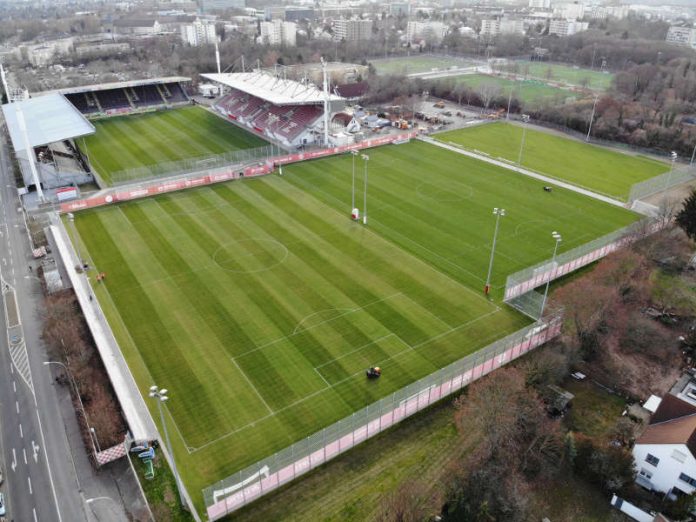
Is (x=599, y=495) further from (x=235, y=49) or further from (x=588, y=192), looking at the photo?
(x=235, y=49)

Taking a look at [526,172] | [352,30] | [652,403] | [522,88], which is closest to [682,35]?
[522,88]

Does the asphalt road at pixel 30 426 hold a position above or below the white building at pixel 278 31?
below

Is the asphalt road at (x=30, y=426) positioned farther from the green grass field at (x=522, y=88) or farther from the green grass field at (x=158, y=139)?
the green grass field at (x=522, y=88)

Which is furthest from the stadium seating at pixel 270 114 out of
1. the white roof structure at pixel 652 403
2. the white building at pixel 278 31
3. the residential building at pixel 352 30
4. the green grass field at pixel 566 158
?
the residential building at pixel 352 30

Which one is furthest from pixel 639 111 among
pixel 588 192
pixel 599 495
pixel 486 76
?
pixel 599 495

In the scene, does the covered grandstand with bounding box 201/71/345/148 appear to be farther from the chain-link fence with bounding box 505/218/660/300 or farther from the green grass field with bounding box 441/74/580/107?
the green grass field with bounding box 441/74/580/107

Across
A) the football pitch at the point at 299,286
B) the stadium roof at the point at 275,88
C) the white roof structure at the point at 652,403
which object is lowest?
the white roof structure at the point at 652,403

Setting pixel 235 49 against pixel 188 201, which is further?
pixel 235 49
